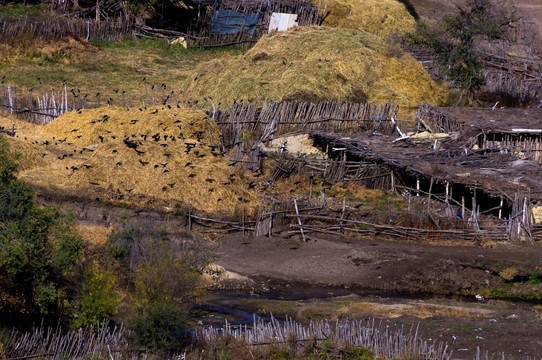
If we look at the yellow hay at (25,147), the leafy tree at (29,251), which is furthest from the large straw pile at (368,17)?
the leafy tree at (29,251)

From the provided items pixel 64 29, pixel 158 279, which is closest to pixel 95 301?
pixel 158 279

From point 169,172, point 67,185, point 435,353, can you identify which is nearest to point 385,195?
point 169,172

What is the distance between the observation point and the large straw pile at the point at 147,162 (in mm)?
21578

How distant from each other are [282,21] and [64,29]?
9564 millimetres

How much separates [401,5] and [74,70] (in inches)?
655

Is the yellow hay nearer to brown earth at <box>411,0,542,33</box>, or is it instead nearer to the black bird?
the black bird

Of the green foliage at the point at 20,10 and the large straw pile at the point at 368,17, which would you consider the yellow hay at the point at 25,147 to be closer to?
the green foliage at the point at 20,10

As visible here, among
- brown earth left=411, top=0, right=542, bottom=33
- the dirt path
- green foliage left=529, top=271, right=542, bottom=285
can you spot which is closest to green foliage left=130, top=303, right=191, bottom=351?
the dirt path

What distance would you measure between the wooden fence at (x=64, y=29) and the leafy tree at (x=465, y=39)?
43.9 feet

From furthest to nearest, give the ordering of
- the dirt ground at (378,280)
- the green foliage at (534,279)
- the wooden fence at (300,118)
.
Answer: the wooden fence at (300,118) → the green foliage at (534,279) → the dirt ground at (378,280)

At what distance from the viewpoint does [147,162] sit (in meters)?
22.4

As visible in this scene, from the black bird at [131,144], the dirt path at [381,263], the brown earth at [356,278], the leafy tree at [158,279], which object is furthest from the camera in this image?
the black bird at [131,144]

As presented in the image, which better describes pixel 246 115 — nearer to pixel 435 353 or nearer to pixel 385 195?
pixel 385 195

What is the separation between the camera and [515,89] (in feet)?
109
